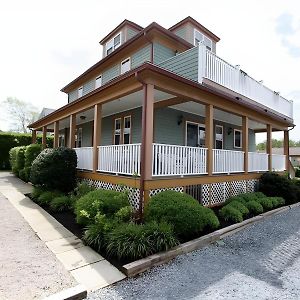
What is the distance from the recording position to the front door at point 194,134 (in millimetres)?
12711

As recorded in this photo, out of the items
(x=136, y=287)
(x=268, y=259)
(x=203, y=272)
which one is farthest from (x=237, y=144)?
(x=136, y=287)

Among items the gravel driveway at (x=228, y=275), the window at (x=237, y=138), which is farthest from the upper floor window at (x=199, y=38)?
the gravel driveway at (x=228, y=275)

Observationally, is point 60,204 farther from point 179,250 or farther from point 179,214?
point 179,250

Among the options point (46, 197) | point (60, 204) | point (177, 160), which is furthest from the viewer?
point (46, 197)

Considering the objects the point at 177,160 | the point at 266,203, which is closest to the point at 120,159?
the point at 177,160

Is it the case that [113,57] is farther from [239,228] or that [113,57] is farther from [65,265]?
[65,265]

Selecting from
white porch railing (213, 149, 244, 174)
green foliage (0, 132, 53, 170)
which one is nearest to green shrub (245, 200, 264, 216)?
white porch railing (213, 149, 244, 174)

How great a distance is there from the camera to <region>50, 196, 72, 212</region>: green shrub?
322 inches

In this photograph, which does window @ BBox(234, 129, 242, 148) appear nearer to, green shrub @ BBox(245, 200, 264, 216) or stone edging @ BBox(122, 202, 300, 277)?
green shrub @ BBox(245, 200, 264, 216)

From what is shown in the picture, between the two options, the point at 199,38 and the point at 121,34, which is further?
the point at 121,34

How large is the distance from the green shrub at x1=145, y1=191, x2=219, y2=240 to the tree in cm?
5417

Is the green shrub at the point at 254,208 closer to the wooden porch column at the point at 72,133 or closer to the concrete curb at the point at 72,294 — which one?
the concrete curb at the point at 72,294

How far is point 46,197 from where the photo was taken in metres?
9.01

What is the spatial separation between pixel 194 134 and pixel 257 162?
343cm
